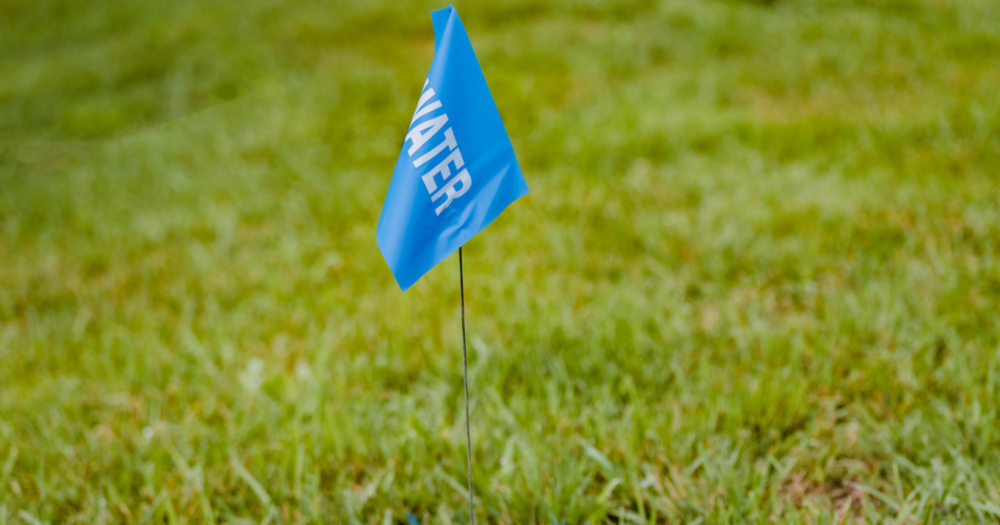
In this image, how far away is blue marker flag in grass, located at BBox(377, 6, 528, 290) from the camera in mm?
1283

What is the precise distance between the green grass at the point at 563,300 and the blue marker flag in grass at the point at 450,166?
0.80m

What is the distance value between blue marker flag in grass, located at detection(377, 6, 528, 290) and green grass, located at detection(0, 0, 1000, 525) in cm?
80

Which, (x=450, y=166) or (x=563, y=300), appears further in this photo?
(x=563, y=300)

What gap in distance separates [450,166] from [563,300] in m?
1.53

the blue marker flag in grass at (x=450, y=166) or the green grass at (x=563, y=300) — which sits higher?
the blue marker flag in grass at (x=450, y=166)

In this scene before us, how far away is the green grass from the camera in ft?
5.98

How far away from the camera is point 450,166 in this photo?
1295 mm

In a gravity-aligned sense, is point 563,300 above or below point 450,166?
below

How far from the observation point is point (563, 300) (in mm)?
2732

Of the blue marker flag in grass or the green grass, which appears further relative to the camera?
the green grass

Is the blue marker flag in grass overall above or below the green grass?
above

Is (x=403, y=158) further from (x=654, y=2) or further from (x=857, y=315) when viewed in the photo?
(x=654, y=2)

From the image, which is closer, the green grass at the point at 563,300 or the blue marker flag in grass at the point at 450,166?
the blue marker flag in grass at the point at 450,166

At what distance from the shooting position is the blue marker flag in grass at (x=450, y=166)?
128 cm
